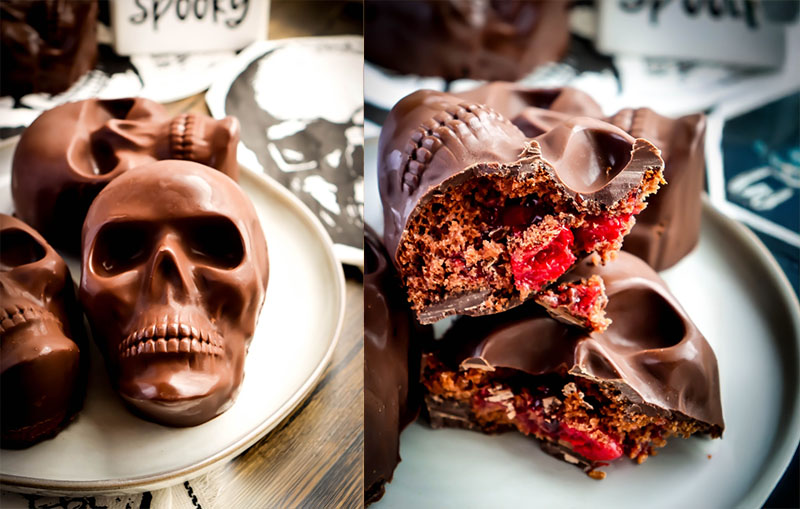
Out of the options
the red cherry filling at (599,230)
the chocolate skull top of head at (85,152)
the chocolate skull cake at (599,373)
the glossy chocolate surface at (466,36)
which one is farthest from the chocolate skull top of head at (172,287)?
the glossy chocolate surface at (466,36)

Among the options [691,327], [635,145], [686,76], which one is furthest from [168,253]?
[686,76]

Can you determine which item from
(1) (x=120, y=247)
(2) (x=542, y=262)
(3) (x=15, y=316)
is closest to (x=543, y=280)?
(2) (x=542, y=262)

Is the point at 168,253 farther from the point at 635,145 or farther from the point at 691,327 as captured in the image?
the point at 691,327

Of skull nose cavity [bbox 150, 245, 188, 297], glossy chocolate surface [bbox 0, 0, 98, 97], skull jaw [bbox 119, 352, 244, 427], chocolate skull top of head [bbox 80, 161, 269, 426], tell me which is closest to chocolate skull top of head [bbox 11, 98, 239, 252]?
glossy chocolate surface [bbox 0, 0, 98, 97]

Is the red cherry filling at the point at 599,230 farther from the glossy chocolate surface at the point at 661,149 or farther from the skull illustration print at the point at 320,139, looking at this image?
the skull illustration print at the point at 320,139

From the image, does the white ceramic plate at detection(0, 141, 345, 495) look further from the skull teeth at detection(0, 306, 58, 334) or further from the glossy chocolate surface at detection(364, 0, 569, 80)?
the glossy chocolate surface at detection(364, 0, 569, 80)
